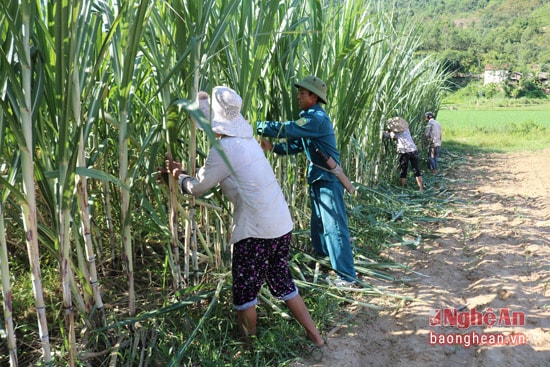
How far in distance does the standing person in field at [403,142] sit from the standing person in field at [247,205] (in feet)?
11.5

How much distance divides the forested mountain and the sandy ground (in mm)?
22264

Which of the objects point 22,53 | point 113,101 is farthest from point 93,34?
point 113,101

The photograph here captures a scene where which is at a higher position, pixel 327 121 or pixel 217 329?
pixel 327 121

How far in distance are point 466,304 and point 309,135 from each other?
4.11 ft

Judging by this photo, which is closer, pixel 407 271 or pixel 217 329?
pixel 217 329

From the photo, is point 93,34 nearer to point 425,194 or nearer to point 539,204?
point 425,194

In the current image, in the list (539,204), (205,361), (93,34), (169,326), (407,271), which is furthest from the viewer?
(539,204)

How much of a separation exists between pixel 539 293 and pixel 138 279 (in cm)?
221

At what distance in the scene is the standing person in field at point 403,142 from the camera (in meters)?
5.15

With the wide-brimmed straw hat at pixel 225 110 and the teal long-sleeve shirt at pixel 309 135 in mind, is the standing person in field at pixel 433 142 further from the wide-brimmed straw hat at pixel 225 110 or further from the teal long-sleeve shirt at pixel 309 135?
the wide-brimmed straw hat at pixel 225 110

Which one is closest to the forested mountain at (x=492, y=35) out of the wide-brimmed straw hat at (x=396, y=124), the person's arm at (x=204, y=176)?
the wide-brimmed straw hat at (x=396, y=124)

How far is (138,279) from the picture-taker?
7.37 feet

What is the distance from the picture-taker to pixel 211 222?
2.51 metres

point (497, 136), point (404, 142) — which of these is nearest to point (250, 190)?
point (404, 142)
